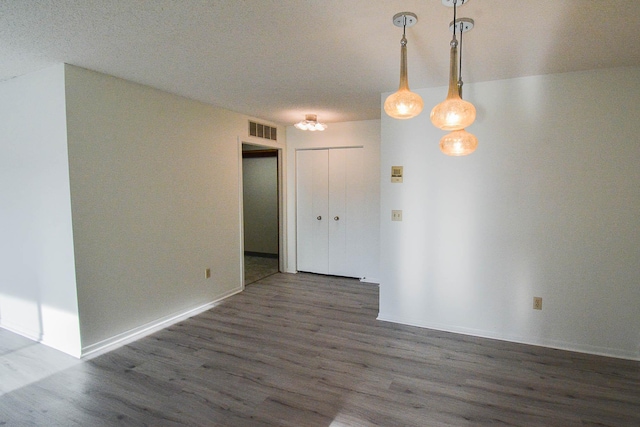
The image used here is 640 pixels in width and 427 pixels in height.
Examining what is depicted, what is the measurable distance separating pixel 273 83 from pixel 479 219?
240cm

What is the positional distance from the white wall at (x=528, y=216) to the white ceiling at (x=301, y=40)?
309 mm

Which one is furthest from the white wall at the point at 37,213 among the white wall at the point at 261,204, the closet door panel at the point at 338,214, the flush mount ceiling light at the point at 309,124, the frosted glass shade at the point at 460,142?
the white wall at the point at 261,204

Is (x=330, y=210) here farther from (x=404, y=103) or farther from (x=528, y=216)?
(x=404, y=103)

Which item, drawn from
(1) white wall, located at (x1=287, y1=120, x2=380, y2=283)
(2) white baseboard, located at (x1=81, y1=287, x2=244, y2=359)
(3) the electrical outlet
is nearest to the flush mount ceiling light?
(1) white wall, located at (x1=287, y1=120, x2=380, y2=283)

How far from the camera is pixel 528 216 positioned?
9.88 feet

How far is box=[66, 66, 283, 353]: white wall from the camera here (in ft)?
9.09

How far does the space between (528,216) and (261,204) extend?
202 inches

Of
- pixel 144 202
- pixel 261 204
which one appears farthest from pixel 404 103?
pixel 261 204

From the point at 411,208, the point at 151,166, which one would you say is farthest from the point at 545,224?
the point at 151,166

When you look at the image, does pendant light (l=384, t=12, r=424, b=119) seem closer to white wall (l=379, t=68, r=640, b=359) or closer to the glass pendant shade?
the glass pendant shade

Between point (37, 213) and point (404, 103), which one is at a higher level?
point (404, 103)

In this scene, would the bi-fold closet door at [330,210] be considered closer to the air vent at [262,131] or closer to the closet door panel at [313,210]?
the closet door panel at [313,210]

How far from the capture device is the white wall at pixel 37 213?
2.70 m

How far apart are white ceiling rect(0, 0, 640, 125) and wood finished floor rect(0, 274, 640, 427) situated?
2436 mm
